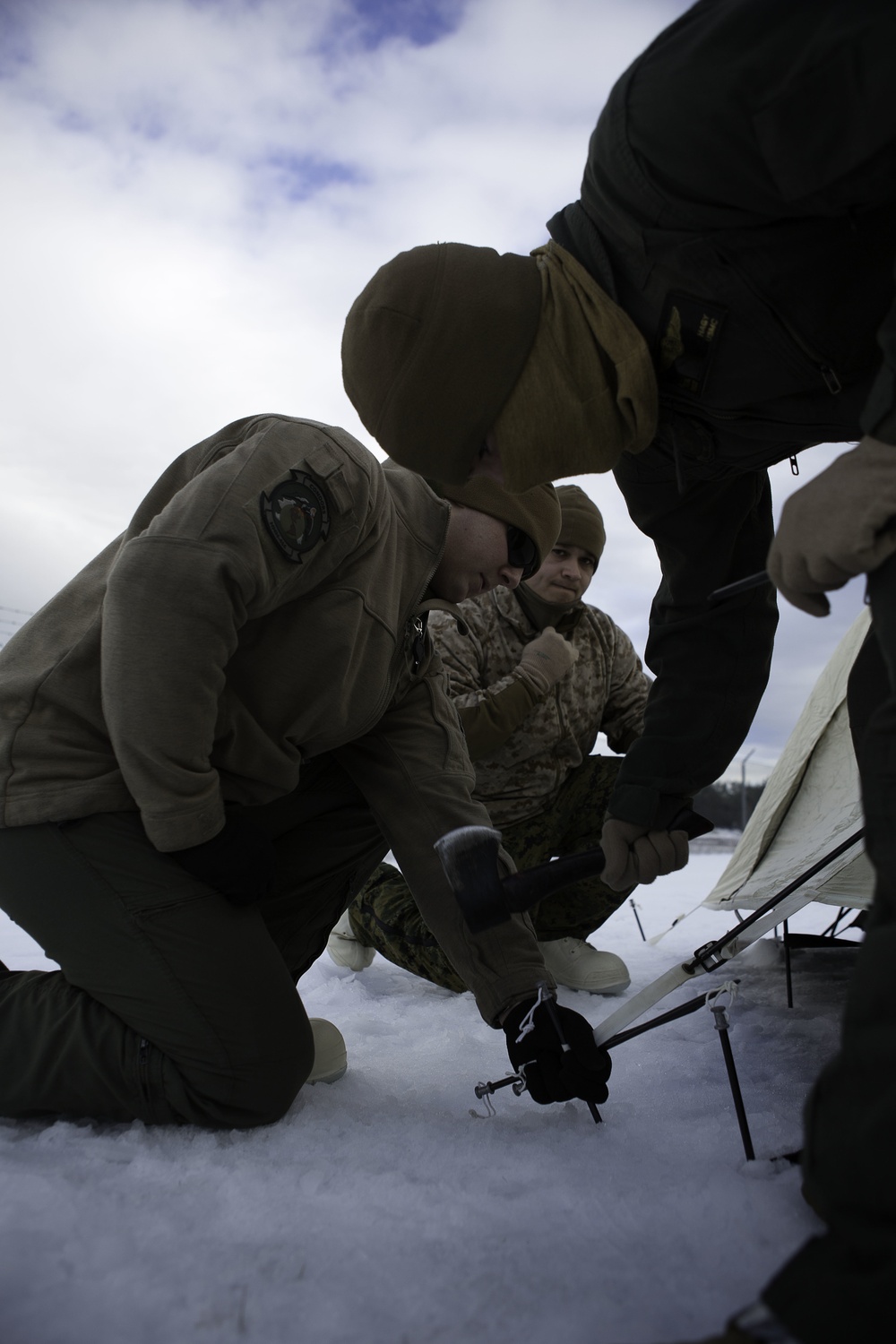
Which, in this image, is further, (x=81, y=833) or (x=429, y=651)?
(x=429, y=651)

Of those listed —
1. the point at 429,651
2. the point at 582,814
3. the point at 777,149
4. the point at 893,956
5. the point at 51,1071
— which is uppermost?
the point at 777,149

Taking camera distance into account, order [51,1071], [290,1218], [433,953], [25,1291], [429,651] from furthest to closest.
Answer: [433,953] < [429,651] < [51,1071] < [290,1218] < [25,1291]

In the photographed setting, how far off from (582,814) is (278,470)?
1.55 metres

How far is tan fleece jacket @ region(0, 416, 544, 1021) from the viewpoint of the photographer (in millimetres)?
1287

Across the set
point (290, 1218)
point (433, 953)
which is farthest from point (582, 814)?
point (290, 1218)

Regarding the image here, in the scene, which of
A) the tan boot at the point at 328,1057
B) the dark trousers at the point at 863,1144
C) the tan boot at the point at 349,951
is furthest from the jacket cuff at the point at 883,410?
the tan boot at the point at 349,951

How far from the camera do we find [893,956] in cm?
64

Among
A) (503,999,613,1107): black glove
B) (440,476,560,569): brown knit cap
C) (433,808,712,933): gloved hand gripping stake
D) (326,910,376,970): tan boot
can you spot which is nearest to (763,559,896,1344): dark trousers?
(433,808,712,933): gloved hand gripping stake

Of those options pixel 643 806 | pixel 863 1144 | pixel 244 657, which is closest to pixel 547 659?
pixel 643 806

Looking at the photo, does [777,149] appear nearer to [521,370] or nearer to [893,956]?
[521,370]

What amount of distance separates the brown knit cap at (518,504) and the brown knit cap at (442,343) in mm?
392

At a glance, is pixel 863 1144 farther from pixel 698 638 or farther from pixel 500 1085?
pixel 698 638

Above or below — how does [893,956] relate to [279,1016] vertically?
above

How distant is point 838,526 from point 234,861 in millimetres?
1037
